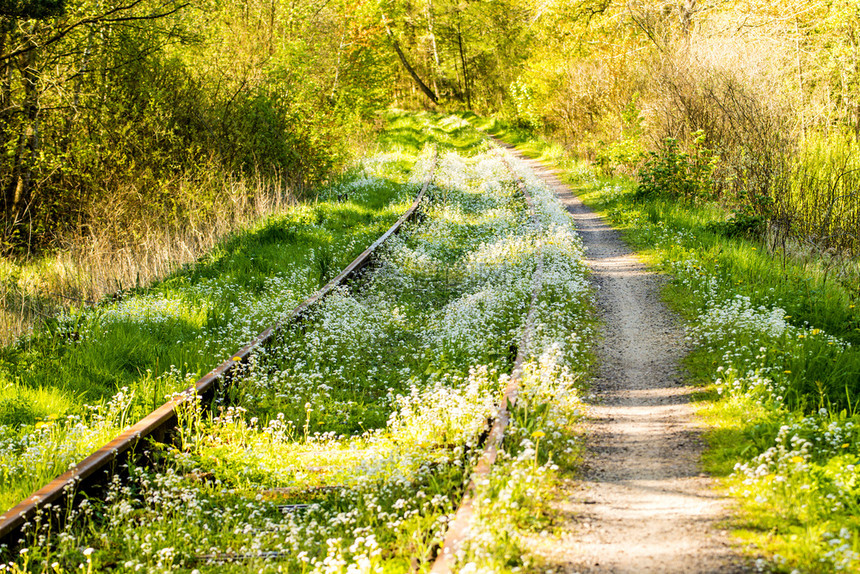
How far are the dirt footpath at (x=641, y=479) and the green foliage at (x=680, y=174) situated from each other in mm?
6609

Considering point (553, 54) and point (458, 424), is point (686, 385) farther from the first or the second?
point (553, 54)

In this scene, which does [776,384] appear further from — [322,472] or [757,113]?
[757,113]

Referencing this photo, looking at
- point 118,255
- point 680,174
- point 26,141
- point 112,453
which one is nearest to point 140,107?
point 26,141

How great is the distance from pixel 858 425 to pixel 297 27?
17006 millimetres

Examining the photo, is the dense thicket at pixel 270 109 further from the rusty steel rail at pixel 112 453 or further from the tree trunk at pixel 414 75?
the tree trunk at pixel 414 75

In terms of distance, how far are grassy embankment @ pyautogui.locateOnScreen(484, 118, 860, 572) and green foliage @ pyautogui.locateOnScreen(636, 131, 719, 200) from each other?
8.26ft

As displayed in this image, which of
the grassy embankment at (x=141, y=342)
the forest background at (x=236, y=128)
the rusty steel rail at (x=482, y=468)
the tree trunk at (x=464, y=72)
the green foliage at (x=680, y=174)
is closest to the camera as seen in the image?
the rusty steel rail at (x=482, y=468)

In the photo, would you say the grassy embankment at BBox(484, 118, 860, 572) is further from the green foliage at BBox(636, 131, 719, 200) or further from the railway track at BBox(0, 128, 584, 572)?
the green foliage at BBox(636, 131, 719, 200)

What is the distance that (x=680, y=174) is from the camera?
13.9m

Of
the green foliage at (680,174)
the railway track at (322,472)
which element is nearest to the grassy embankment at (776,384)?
the railway track at (322,472)

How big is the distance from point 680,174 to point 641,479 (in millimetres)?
10887

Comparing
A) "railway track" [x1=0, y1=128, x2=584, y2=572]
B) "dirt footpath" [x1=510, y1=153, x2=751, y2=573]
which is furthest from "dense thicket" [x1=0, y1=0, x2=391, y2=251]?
"dirt footpath" [x1=510, y1=153, x2=751, y2=573]

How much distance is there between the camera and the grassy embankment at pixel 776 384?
3566 millimetres

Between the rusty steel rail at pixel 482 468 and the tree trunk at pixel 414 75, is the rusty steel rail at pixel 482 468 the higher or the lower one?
the lower one
